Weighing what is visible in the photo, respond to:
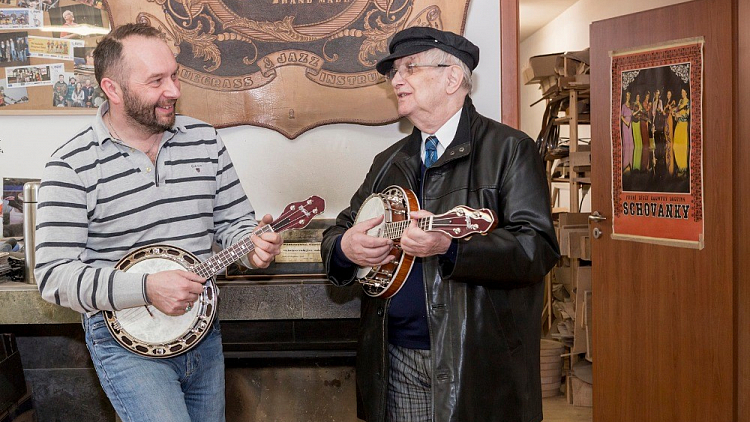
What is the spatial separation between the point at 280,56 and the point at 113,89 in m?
1.11

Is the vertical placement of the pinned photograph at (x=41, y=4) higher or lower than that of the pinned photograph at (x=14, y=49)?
higher

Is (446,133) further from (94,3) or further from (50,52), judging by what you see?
(50,52)

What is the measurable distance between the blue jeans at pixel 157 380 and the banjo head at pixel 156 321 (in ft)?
0.13

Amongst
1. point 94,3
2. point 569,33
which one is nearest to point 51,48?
point 94,3

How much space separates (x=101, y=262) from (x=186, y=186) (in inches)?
12.5

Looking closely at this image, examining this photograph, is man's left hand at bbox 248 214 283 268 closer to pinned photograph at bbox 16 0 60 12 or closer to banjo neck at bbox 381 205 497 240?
banjo neck at bbox 381 205 497 240

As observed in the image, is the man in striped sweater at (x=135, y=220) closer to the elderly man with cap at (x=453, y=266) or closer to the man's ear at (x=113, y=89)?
the man's ear at (x=113, y=89)

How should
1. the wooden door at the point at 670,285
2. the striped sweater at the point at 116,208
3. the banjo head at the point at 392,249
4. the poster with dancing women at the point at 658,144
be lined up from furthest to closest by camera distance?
the poster with dancing women at the point at 658,144, the wooden door at the point at 670,285, the banjo head at the point at 392,249, the striped sweater at the point at 116,208

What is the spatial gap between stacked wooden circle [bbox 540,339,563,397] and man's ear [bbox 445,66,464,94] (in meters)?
2.93

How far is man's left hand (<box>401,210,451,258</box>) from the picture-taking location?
1854 millimetres

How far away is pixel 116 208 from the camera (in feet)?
6.63

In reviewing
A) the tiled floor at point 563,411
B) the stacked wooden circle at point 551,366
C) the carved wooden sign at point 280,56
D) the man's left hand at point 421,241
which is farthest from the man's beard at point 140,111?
the stacked wooden circle at point 551,366

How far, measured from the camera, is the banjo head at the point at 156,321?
6.56ft

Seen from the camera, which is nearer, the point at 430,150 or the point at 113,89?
the point at 113,89
